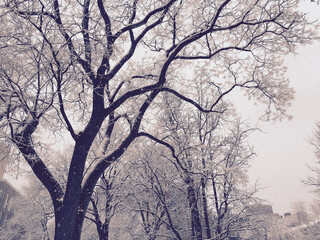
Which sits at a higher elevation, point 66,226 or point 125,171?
point 125,171

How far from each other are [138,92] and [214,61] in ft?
10.9

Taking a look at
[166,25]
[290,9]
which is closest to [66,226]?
[166,25]

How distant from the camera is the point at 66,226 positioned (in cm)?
459

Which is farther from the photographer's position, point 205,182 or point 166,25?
point 205,182

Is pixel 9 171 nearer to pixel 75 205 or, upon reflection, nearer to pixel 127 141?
pixel 75 205

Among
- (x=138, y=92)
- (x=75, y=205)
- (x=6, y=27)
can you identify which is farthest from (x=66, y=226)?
(x=6, y=27)

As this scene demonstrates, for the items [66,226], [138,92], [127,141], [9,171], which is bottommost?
[66,226]

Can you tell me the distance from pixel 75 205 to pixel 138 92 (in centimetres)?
293

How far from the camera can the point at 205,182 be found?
9.80 meters

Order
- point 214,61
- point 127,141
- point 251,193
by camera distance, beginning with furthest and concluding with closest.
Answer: point 251,193
point 214,61
point 127,141

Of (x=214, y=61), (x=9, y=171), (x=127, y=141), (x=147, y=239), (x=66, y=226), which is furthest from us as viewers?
(x=147, y=239)

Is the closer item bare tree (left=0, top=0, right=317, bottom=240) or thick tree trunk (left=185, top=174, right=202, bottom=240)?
bare tree (left=0, top=0, right=317, bottom=240)

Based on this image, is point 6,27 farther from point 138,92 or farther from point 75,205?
point 75,205

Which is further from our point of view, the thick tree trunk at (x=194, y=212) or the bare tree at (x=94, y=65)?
the thick tree trunk at (x=194, y=212)
